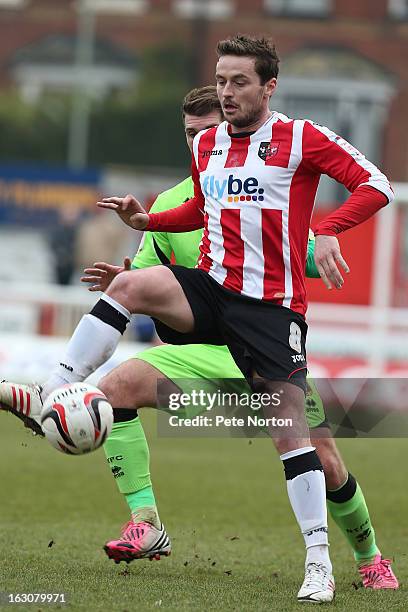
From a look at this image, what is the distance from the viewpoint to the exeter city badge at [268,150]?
20.4 ft

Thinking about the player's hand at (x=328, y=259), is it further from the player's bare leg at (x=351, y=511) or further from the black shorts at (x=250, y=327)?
the player's bare leg at (x=351, y=511)

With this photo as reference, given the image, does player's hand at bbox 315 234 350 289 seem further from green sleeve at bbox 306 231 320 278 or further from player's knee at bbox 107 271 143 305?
green sleeve at bbox 306 231 320 278

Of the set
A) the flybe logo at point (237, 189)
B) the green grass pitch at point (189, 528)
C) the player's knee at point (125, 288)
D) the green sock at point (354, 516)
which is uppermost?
the flybe logo at point (237, 189)

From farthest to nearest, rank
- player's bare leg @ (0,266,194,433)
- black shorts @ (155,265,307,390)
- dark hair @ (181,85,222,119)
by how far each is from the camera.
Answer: dark hair @ (181,85,222,119) → black shorts @ (155,265,307,390) → player's bare leg @ (0,266,194,433)

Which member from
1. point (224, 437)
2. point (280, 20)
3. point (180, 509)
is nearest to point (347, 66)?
point (280, 20)

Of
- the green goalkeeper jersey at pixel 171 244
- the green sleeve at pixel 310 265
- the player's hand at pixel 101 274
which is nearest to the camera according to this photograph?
the player's hand at pixel 101 274

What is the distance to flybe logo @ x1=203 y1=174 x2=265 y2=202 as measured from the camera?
20.3 ft

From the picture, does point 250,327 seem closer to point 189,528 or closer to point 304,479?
point 304,479

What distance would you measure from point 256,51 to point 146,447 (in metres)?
2.07

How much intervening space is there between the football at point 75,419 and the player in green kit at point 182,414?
817 millimetres

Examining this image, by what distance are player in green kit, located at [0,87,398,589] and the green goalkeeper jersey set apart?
48 centimetres

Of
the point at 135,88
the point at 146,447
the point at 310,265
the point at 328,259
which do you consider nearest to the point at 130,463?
the point at 146,447

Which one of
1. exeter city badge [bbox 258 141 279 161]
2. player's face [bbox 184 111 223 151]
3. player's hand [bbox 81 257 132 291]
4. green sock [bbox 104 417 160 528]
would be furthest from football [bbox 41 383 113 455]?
player's face [bbox 184 111 223 151]

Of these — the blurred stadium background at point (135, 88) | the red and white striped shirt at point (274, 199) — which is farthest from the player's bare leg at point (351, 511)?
the blurred stadium background at point (135, 88)
